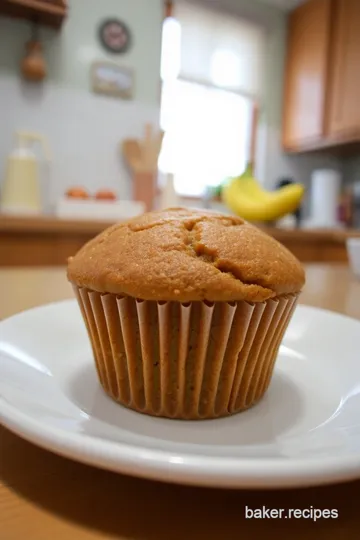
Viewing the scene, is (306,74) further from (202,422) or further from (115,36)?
(202,422)

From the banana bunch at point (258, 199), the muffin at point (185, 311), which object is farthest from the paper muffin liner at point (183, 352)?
the banana bunch at point (258, 199)

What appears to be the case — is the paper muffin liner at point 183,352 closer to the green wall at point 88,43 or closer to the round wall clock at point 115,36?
the green wall at point 88,43

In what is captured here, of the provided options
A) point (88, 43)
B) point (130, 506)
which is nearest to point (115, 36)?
point (88, 43)

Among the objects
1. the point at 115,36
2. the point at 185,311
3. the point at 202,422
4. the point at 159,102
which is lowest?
the point at 202,422

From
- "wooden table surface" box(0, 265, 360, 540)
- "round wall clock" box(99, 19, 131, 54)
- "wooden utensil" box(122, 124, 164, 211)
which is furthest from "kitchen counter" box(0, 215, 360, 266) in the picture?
"wooden table surface" box(0, 265, 360, 540)

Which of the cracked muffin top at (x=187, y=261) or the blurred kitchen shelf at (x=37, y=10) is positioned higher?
the blurred kitchen shelf at (x=37, y=10)

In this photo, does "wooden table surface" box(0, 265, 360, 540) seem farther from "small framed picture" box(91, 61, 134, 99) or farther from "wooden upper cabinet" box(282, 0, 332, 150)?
"wooden upper cabinet" box(282, 0, 332, 150)
